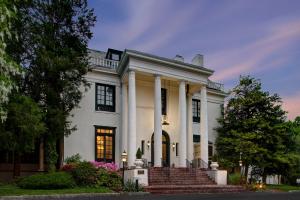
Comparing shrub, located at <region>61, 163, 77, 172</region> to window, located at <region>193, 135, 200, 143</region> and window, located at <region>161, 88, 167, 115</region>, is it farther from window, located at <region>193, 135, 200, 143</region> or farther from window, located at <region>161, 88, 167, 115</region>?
window, located at <region>193, 135, 200, 143</region>

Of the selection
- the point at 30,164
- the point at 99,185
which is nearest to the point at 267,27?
the point at 99,185

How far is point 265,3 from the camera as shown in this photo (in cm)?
2002

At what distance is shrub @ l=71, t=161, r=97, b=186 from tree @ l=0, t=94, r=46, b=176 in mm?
3092

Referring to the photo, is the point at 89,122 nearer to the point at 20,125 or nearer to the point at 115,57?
the point at 115,57

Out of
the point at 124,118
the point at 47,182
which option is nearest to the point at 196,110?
the point at 124,118

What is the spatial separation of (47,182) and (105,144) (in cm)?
935

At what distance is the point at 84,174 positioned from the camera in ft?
77.0

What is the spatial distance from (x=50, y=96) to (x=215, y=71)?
12.7 metres

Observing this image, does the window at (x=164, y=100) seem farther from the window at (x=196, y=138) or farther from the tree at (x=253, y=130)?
the tree at (x=253, y=130)

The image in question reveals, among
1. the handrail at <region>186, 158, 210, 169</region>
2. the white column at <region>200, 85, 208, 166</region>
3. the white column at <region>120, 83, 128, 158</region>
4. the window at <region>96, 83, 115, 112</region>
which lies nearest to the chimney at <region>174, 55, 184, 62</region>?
the white column at <region>200, 85, 208, 166</region>

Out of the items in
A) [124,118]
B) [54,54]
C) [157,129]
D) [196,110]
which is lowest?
[157,129]

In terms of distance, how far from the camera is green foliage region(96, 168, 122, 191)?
2381cm

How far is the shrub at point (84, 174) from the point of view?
23469 millimetres

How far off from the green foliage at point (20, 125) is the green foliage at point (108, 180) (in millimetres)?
4342
